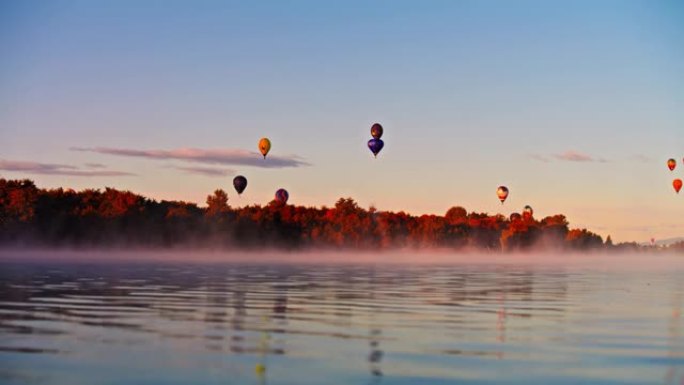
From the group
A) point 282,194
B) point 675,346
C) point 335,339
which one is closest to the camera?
point 675,346

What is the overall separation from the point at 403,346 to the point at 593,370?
401cm

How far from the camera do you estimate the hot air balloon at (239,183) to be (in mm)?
137000

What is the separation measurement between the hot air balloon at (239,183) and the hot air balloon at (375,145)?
1133 inches

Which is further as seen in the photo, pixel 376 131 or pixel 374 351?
pixel 376 131

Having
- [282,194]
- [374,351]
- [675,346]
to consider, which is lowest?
[374,351]

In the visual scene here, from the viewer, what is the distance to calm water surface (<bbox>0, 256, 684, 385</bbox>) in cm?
1469

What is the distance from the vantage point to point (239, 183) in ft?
450

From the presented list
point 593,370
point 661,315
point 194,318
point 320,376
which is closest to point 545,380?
point 593,370

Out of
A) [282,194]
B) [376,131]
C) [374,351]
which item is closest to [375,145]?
[376,131]

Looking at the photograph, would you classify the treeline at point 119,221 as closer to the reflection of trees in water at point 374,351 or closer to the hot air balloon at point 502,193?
the hot air balloon at point 502,193

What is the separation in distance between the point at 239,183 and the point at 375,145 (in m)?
30.0

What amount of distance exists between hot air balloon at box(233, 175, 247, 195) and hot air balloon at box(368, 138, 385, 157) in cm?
2878

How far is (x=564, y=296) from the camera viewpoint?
3622 cm

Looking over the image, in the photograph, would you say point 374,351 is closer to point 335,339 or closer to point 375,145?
point 335,339
